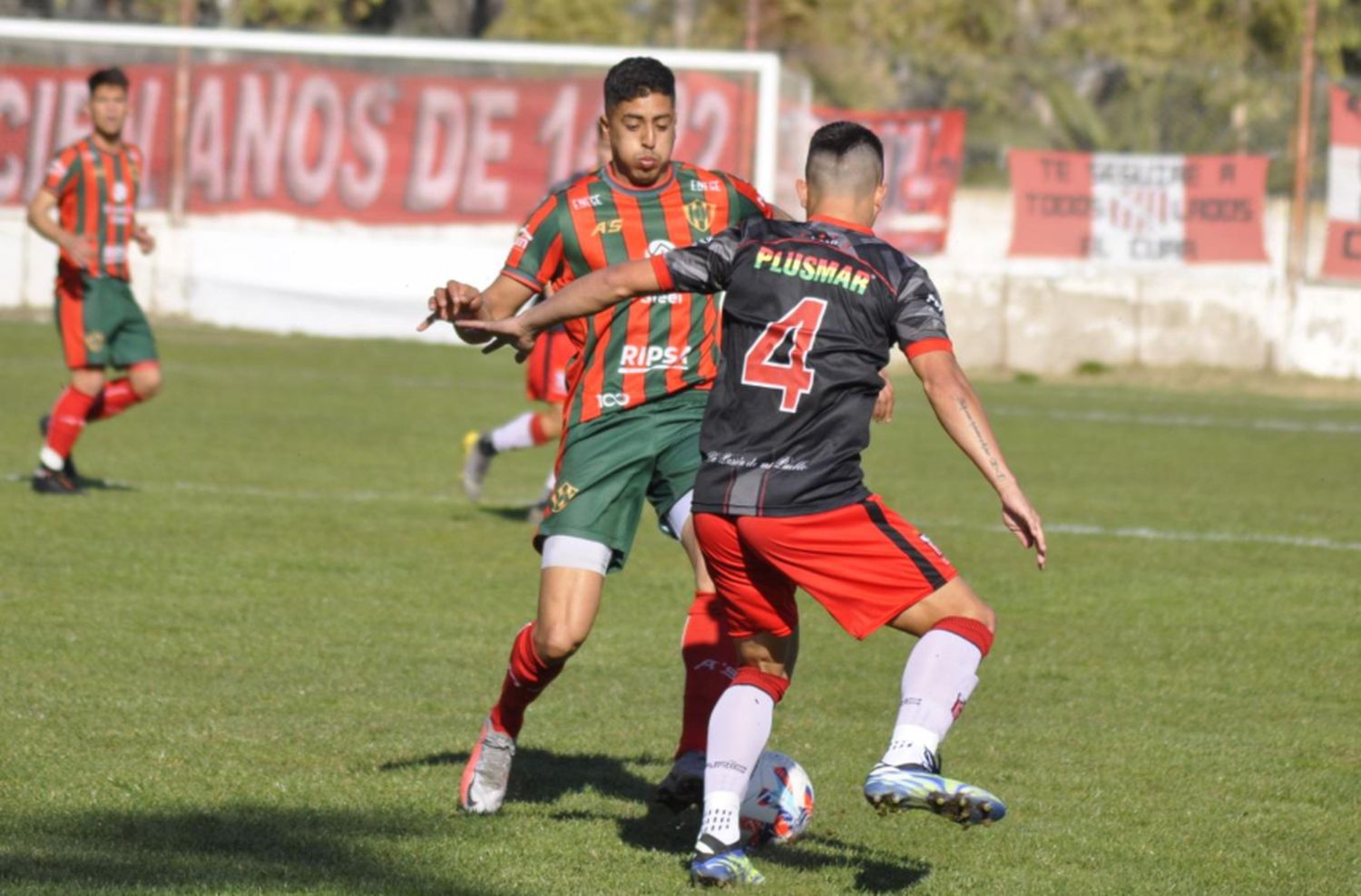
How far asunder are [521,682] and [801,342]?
1434 millimetres

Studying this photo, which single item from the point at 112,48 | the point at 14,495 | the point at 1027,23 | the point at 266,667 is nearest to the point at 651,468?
the point at 266,667

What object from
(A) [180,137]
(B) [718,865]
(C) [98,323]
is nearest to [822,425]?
(B) [718,865]

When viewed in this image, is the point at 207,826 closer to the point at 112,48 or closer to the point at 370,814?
the point at 370,814

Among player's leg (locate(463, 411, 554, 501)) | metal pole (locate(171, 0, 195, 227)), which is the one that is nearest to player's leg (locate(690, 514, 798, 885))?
player's leg (locate(463, 411, 554, 501))

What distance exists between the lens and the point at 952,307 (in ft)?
73.2

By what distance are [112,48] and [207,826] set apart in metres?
21.0

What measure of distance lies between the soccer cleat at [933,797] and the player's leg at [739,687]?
0.51 m

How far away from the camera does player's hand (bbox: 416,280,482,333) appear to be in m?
5.01

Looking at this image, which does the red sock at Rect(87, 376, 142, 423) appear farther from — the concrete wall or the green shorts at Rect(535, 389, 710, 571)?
the concrete wall

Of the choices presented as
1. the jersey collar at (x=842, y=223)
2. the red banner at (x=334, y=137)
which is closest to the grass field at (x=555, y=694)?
the jersey collar at (x=842, y=223)

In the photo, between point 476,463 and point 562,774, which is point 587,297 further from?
point 476,463

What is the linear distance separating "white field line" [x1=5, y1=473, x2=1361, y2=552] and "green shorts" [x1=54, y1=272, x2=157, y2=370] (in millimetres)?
866

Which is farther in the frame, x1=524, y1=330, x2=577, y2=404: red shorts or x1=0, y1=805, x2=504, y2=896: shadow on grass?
x1=524, y1=330, x2=577, y2=404: red shorts

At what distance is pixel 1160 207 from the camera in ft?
72.0
